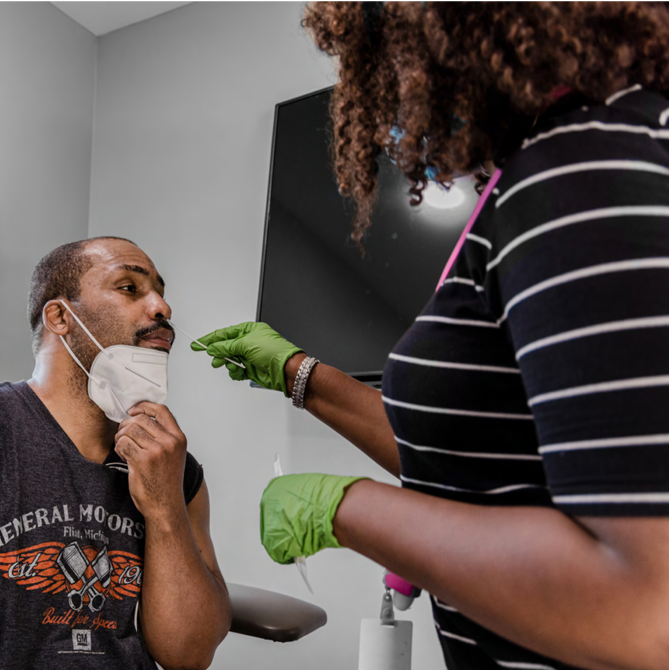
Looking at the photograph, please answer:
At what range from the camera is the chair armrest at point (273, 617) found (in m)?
1.37

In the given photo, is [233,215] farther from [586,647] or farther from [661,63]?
[586,647]

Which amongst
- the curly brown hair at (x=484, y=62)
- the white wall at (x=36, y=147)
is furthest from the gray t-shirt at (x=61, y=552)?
the white wall at (x=36, y=147)

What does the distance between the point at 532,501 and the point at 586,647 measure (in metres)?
0.17

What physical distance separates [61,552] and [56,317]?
566 mm

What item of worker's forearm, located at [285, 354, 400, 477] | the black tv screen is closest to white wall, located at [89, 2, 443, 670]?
the black tv screen

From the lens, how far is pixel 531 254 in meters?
0.59

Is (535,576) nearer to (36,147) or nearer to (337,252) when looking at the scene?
(337,252)

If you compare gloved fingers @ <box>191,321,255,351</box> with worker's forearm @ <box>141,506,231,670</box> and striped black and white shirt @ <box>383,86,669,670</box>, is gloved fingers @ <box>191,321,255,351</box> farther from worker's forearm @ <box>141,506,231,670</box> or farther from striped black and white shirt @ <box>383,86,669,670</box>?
striped black and white shirt @ <box>383,86,669,670</box>

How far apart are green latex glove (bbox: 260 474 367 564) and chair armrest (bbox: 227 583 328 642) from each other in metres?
0.67

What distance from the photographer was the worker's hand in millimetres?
1347

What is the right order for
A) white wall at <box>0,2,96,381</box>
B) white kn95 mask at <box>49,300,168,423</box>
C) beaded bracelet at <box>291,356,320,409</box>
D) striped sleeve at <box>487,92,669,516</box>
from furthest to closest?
white wall at <box>0,2,96,381</box>, white kn95 mask at <box>49,300,168,423</box>, beaded bracelet at <box>291,356,320,409</box>, striped sleeve at <box>487,92,669,516</box>

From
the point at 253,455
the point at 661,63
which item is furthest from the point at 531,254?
the point at 253,455

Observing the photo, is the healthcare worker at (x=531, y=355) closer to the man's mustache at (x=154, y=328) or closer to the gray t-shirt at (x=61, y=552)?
the gray t-shirt at (x=61, y=552)

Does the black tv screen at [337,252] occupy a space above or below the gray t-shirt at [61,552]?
above
